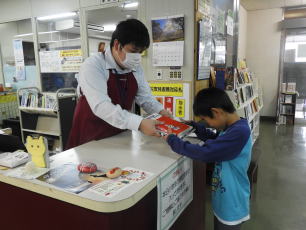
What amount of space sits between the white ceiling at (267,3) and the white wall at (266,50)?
0.10 meters

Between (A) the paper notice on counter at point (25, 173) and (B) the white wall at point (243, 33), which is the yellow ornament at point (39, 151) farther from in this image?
(B) the white wall at point (243, 33)

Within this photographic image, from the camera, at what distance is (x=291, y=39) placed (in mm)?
6301

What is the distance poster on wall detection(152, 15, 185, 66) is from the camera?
9.37ft

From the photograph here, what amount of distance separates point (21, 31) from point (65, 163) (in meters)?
4.70

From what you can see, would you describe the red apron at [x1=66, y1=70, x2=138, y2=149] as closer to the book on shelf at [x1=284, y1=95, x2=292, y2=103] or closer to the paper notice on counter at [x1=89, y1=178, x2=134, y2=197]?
the paper notice on counter at [x1=89, y1=178, x2=134, y2=197]

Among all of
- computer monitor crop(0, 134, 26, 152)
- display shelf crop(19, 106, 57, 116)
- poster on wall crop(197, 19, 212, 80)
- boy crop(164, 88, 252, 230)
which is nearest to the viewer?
boy crop(164, 88, 252, 230)

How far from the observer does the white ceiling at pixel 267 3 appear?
19.7 feet

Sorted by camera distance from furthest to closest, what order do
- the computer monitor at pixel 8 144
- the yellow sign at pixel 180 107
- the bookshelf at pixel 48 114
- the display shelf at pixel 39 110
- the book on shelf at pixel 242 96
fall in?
the book on shelf at pixel 242 96
the display shelf at pixel 39 110
the bookshelf at pixel 48 114
the yellow sign at pixel 180 107
the computer monitor at pixel 8 144

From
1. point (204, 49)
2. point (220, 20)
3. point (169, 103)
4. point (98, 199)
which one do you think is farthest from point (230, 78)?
point (98, 199)

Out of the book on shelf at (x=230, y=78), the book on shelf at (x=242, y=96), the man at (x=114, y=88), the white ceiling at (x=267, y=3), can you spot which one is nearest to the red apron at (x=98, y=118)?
the man at (x=114, y=88)

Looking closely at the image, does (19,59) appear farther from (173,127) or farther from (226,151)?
(226,151)

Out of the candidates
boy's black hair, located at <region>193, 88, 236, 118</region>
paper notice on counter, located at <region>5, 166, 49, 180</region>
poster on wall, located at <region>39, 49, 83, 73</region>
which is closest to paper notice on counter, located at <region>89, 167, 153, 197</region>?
paper notice on counter, located at <region>5, 166, 49, 180</region>

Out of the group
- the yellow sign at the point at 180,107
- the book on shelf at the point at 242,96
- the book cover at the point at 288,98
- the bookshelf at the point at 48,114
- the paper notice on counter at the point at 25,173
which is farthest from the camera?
the book cover at the point at 288,98

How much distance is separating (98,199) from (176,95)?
2337 mm
